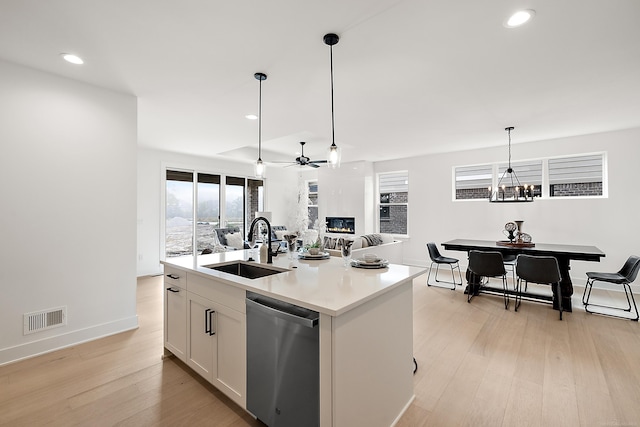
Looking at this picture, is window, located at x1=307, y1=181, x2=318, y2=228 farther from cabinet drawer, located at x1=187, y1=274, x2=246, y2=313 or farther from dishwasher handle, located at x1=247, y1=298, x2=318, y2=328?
dishwasher handle, located at x1=247, y1=298, x2=318, y2=328

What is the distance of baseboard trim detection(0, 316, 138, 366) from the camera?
2.58m

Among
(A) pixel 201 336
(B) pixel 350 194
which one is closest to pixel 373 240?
(B) pixel 350 194

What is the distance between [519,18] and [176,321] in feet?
11.2

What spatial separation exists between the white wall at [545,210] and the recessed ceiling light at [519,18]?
14.6 ft

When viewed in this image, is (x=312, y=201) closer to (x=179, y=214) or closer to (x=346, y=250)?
(x=179, y=214)

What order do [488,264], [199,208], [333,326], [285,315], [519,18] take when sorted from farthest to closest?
[199,208] → [488,264] → [519,18] → [285,315] → [333,326]

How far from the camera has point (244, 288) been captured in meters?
1.78

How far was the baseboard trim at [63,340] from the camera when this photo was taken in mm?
2580

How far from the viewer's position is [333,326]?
138cm

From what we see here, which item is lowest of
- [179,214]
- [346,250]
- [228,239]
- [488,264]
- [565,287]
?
[565,287]

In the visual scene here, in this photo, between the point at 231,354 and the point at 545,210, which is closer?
the point at 231,354

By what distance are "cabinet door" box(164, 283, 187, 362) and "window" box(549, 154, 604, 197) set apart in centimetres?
640

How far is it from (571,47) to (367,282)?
250 cm

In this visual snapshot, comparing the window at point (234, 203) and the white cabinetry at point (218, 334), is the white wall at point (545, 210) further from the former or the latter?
the white cabinetry at point (218, 334)
